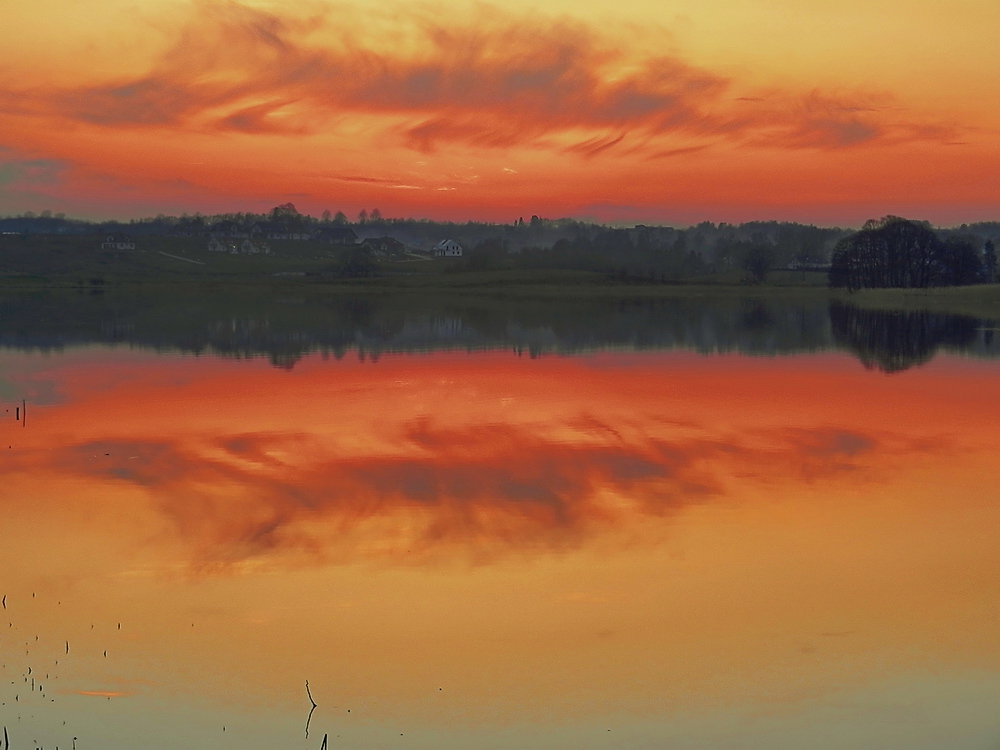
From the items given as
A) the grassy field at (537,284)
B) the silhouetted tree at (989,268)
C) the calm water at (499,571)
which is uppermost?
the silhouetted tree at (989,268)

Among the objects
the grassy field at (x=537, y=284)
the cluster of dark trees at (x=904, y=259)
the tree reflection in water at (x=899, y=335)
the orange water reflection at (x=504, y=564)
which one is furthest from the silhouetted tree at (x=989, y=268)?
the orange water reflection at (x=504, y=564)

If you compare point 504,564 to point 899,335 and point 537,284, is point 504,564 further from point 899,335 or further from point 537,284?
point 537,284

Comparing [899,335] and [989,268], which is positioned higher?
[989,268]

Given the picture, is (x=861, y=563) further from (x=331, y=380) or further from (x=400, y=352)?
(x=400, y=352)

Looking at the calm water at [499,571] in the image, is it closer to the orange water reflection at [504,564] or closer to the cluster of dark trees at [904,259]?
the orange water reflection at [504,564]

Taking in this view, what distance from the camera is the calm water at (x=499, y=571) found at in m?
11.5

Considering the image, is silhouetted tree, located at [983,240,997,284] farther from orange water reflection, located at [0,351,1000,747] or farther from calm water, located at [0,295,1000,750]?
orange water reflection, located at [0,351,1000,747]

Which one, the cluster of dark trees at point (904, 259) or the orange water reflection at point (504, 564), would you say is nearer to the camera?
the orange water reflection at point (504, 564)

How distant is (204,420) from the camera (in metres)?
32.4

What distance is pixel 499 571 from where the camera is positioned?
1588cm

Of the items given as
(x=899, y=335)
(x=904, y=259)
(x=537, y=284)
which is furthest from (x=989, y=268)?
(x=899, y=335)

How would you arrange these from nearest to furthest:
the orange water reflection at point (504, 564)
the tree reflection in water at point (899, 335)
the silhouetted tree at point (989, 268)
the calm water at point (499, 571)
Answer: the calm water at point (499, 571)
the orange water reflection at point (504, 564)
the tree reflection in water at point (899, 335)
the silhouetted tree at point (989, 268)

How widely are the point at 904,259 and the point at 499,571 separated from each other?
451 ft

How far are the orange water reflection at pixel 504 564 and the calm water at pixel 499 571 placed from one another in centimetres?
6
